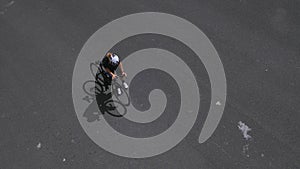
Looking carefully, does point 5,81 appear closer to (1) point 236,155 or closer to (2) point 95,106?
(2) point 95,106

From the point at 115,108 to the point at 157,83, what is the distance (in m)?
1.28

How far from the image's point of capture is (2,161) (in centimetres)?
662

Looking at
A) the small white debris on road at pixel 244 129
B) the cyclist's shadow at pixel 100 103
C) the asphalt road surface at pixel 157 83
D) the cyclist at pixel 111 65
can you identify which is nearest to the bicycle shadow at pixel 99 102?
the cyclist's shadow at pixel 100 103

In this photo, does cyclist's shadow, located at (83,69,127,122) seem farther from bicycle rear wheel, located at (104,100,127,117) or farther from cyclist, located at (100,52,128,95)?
cyclist, located at (100,52,128,95)

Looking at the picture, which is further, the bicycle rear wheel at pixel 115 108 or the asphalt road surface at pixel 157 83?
the bicycle rear wheel at pixel 115 108

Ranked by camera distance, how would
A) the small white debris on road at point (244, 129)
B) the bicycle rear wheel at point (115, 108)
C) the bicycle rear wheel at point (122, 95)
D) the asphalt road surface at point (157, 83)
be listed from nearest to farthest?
1. the asphalt road surface at point (157, 83)
2. the small white debris on road at point (244, 129)
3. the bicycle rear wheel at point (115, 108)
4. the bicycle rear wheel at point (122, 95)

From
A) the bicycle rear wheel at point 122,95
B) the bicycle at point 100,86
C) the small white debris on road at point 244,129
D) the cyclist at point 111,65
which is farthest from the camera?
the bicycle at point 100,86

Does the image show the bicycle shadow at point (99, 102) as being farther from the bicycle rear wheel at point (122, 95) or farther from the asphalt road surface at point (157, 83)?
the asphalt road surface at point (157, 83)

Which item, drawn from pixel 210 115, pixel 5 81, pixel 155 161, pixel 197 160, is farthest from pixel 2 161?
pixel 210 115

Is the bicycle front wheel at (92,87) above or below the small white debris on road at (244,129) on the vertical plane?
above

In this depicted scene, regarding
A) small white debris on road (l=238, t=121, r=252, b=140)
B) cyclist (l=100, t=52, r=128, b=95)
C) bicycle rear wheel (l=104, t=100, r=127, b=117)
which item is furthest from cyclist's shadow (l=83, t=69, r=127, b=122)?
Result: small white debris on road (l=238, t=121, r=252, b=140)

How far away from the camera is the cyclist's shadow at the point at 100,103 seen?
7.12 meters

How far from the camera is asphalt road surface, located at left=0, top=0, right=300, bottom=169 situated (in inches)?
256

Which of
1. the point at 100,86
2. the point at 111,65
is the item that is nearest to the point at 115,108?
the point at 100,86
